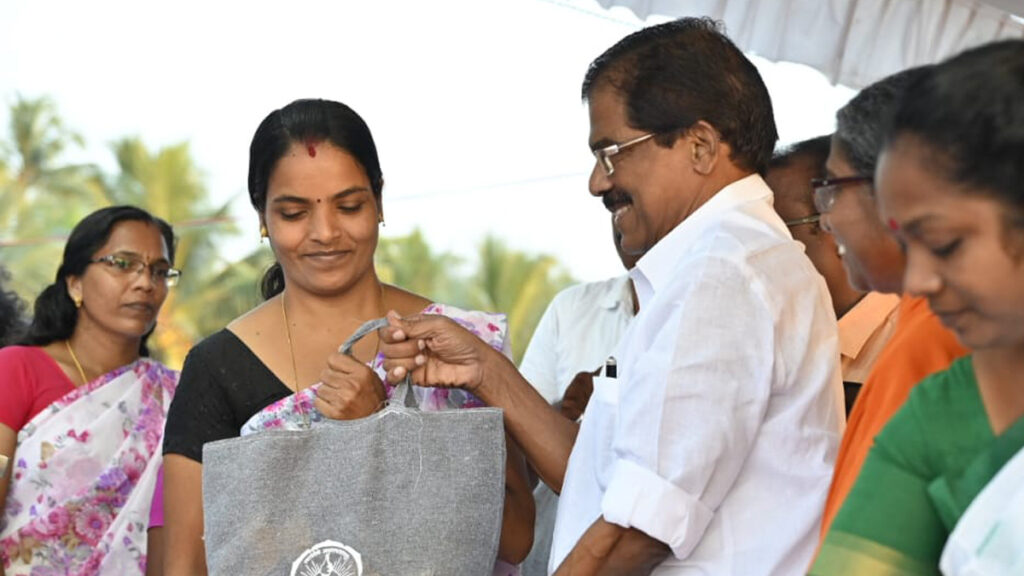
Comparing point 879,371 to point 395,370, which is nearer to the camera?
point 879,371

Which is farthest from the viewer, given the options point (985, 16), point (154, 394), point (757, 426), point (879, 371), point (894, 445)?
point (985, 16)

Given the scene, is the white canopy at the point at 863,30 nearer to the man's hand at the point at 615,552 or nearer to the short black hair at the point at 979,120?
the man's hand at the point at 615,552

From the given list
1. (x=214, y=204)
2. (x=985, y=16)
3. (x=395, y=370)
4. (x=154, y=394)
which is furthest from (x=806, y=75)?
(x=214, y=204)

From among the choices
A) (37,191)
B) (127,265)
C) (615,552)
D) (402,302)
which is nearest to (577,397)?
(402,302)

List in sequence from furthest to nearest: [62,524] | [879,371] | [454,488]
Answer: [62,524]
[454,488]
[879,371]

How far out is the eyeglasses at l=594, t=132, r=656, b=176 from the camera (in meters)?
2.54

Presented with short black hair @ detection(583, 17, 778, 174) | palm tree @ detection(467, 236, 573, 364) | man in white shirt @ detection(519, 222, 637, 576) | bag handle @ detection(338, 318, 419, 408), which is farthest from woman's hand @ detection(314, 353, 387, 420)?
palm tree @ detection(467, 236, 573, 364)

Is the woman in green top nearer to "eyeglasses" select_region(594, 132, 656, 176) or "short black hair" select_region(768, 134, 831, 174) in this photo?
"eyeglasses" select_region(594, 132, 656, 176)

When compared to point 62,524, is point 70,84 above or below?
above

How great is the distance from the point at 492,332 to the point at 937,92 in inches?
60.0

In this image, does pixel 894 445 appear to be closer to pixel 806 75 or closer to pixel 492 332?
pixel 492 332

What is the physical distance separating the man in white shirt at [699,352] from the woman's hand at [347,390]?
57 millimetres

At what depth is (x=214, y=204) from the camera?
81.1 ft

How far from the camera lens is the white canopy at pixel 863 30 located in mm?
5180
